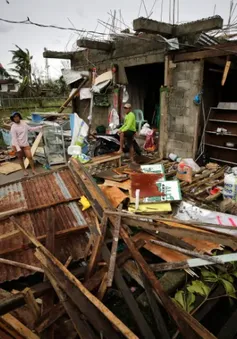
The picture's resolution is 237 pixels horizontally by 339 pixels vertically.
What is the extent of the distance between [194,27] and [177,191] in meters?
4.69

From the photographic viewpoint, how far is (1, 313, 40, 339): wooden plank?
86.3 inches

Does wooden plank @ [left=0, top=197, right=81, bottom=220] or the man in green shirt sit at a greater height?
the man in green shirt

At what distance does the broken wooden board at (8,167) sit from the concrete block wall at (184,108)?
5.70 m

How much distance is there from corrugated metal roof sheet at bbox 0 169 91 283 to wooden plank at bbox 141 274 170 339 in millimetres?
1097

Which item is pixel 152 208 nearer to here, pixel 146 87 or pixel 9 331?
pixel 9 331

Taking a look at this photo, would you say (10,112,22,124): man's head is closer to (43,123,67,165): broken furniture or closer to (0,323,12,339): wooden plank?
(43,123,67,165): broken furniture

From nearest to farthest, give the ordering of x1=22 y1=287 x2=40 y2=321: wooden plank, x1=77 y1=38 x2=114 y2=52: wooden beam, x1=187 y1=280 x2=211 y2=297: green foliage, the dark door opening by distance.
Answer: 1. x1=22 y1=287 x2=40 y2=321: wooden plank
2. x1=187 y1=280 x2=211 y2=297: green foliage
3. x1=77 y1=38 x2=114 y2=52: wooden beam
4. the dark door opening

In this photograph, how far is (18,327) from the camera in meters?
2.25

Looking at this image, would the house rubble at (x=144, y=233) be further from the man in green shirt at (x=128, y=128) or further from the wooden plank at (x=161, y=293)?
the man in green shirt at (x=128, y=128)

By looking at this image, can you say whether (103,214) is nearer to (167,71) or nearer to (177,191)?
(177,191)

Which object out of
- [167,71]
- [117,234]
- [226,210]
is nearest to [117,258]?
[117,234]

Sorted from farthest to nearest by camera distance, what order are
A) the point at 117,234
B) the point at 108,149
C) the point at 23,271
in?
1. the point at 108,149
2. the point at 117,234
3. the point at 23,271

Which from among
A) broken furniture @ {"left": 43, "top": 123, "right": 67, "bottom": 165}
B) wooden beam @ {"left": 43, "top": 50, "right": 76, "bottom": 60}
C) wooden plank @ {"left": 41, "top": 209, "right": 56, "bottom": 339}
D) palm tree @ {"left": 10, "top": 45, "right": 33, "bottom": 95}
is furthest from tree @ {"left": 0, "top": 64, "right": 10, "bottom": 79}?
wooden plank @ {"left": 41, "top": 209, "right": 56, "bottom": 339}

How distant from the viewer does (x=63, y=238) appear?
3.52m
